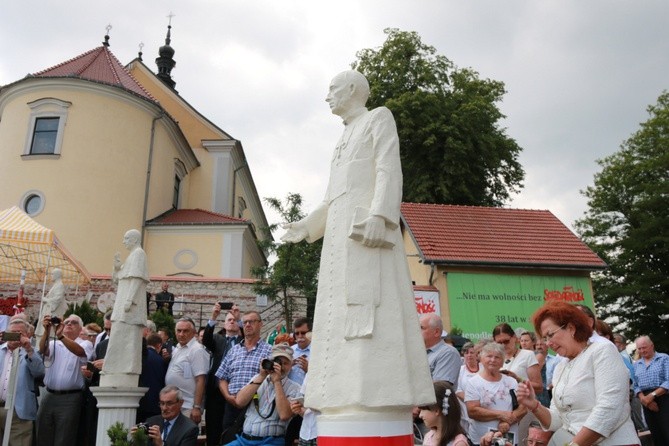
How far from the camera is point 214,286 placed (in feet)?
71.3

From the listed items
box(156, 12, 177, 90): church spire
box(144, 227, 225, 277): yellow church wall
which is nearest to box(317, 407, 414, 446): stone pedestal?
box(144, 227, 225, 277): yellow church wall

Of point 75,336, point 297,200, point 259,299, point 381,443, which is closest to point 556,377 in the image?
point 381,443

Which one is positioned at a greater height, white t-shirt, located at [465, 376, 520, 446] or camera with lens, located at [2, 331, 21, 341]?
camera with lens, located at [2, 331, 21, 341]

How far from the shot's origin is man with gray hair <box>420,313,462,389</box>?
5.55 m

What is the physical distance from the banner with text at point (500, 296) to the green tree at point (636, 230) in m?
8.49

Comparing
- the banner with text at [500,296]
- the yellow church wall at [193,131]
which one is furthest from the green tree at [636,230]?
the yellow church wall at [193,131]

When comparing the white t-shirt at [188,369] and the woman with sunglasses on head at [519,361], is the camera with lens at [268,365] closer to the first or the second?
the white t-shirt at [188,369]

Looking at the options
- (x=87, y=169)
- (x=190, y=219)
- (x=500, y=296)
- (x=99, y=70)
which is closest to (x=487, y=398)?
(x=500, y=296)

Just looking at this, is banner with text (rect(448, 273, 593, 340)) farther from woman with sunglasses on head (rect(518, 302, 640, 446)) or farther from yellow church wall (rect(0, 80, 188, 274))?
woman with sunglasses on head (rect(518, 302, 640, 446))

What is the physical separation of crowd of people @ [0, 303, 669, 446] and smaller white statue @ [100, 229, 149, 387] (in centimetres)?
35

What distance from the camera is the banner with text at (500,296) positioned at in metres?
19.1

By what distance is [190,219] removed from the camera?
86.4ft

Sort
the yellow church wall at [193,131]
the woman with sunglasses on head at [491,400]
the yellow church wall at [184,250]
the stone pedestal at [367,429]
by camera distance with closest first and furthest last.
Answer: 1. the stone pedestal at [367,429]
2. the woman with sunglasses on head at [491,400]
3. the yellow church wall at [184,250]
4. the yellow church wall at [193,131]

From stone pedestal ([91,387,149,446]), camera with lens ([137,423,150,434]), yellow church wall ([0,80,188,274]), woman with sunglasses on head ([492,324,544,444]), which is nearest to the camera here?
camera with lens ([137,423,150,434])
